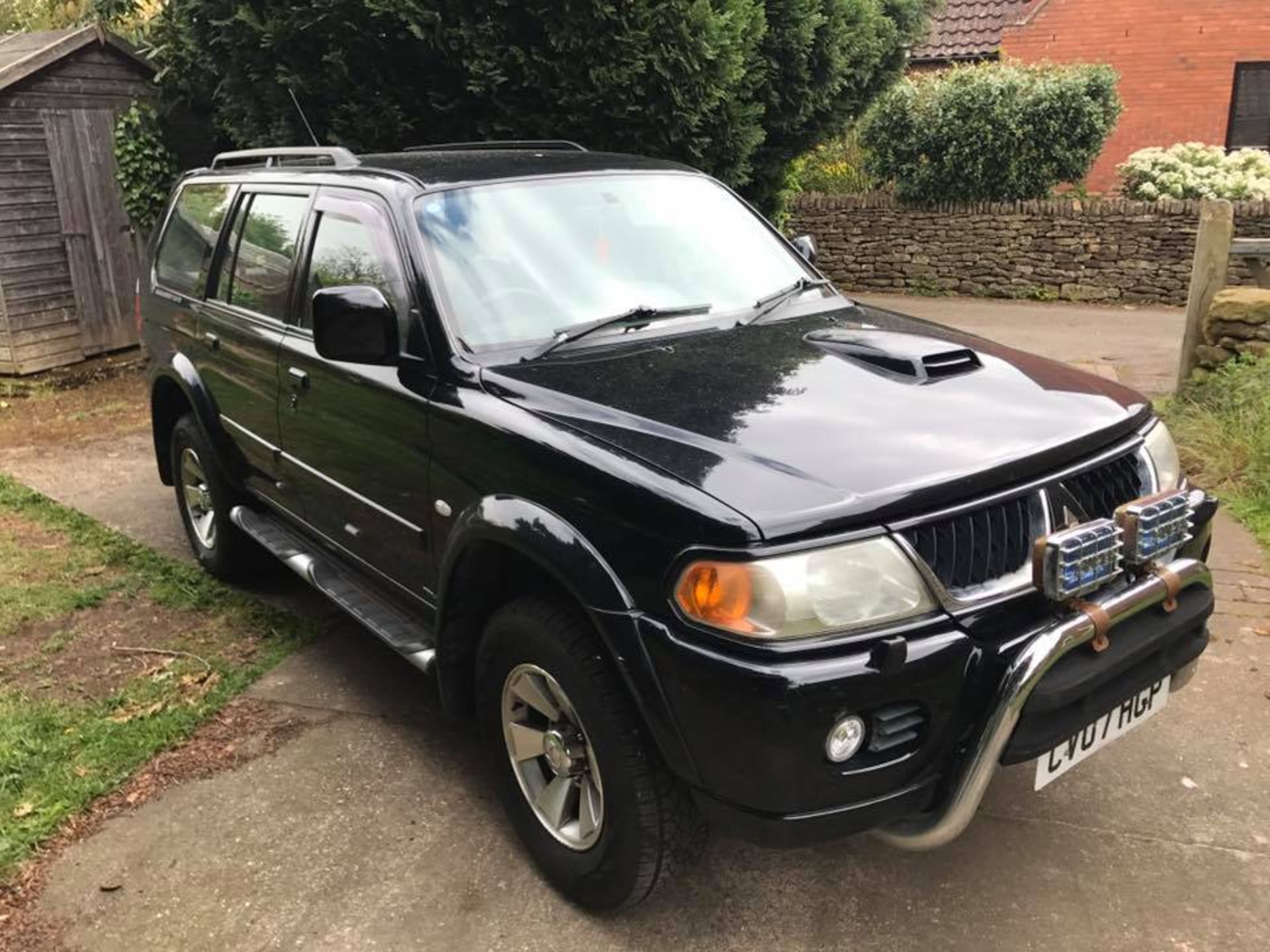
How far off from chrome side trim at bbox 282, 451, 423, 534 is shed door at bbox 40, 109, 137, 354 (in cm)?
721

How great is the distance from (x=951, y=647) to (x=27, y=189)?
9.82m

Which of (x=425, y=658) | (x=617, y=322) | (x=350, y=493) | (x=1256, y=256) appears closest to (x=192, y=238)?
(x=350, y=493)

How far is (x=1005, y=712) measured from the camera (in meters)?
2.29

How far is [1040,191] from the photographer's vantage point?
42.8ft

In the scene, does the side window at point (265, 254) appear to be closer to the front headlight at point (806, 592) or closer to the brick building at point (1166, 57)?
the front headlight at point (806, 592)

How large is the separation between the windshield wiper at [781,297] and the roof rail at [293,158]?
1.58 meters

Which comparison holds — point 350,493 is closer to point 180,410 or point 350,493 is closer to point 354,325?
point 354,325

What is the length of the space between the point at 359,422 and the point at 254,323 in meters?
1.06

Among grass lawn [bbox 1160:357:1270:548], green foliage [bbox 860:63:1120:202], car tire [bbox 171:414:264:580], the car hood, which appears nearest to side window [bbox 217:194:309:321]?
car tire [bbox 171:414:264:580]

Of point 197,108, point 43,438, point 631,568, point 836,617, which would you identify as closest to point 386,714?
point 631,568

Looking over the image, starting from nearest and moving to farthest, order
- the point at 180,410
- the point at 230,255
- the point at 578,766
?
the point at 578,766 → the point at 230,255 → the point at 180,410

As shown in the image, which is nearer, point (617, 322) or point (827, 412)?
point (827, 412)

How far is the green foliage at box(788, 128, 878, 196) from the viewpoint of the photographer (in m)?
14.2

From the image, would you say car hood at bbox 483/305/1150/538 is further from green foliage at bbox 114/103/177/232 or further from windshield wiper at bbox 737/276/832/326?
green foliage at bbox 114/103/177/232
